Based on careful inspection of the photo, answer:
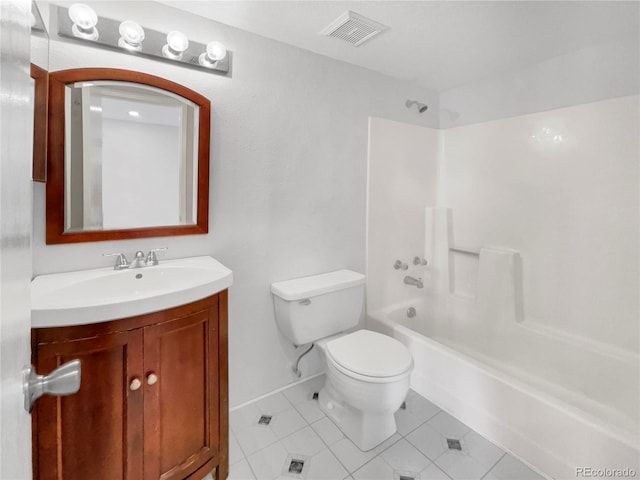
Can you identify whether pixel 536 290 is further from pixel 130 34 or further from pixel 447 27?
pixel 130 34

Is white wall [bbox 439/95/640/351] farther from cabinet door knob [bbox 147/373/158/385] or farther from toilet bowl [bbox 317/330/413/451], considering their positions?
cabinet door knob [bbox 147/373/158/385]

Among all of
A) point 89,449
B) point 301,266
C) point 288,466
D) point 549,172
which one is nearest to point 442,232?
point 549,172

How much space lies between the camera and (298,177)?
1.98 metres

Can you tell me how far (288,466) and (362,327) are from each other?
1.05 metres

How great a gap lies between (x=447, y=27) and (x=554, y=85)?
88 centimetres

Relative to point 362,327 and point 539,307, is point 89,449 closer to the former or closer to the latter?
point 362,327

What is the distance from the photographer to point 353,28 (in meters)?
1.71

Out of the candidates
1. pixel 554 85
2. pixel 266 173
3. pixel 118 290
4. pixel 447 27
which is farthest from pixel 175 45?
pixel 554 85

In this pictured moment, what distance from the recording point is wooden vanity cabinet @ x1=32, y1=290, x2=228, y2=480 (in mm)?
1005

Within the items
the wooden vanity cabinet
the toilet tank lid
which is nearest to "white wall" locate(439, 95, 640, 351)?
the toilet tank lid

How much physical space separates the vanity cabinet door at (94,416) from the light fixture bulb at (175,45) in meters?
1.25

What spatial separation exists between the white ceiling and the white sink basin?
1.24 metres

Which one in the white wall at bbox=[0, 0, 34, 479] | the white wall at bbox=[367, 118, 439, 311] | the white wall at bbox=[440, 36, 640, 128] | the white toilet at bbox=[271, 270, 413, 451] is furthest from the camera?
the white wall at bbox=[367, 118, 439, 311]

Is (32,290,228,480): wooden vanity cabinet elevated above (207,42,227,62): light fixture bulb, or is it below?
below
